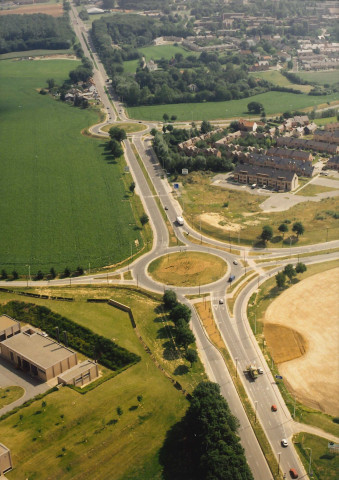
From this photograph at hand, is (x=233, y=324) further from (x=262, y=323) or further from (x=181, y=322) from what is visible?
(x=181, y=322)

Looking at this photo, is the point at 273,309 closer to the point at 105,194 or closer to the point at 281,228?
the point at 281,228

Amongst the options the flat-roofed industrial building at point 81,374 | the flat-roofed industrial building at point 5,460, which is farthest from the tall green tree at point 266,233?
the flat-roofed industrial building at point 5,460

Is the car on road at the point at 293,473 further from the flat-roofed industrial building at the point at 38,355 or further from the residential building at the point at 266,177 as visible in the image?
the residential building at the point at 266,177

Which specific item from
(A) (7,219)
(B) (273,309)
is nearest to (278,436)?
(B) (273,309)

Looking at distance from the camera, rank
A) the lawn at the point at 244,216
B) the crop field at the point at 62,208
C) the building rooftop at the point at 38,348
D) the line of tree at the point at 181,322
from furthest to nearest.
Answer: the lawn at the point at 244,216 → the crop field at the point at 62,208 → the line of tree at the point at 181,322 → the building rooftop at the point at 38,348

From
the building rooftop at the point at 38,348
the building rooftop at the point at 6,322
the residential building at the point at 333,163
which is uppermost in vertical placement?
the residential building at the point at 333,163

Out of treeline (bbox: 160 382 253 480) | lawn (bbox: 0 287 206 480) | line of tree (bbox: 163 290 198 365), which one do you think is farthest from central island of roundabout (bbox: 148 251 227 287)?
treeline (bbox: 160 382 253 480)

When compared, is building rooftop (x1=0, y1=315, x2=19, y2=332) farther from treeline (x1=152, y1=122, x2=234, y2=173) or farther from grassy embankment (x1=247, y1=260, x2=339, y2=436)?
treeline (x1=152, y1=122, x2=234, y2=173)
